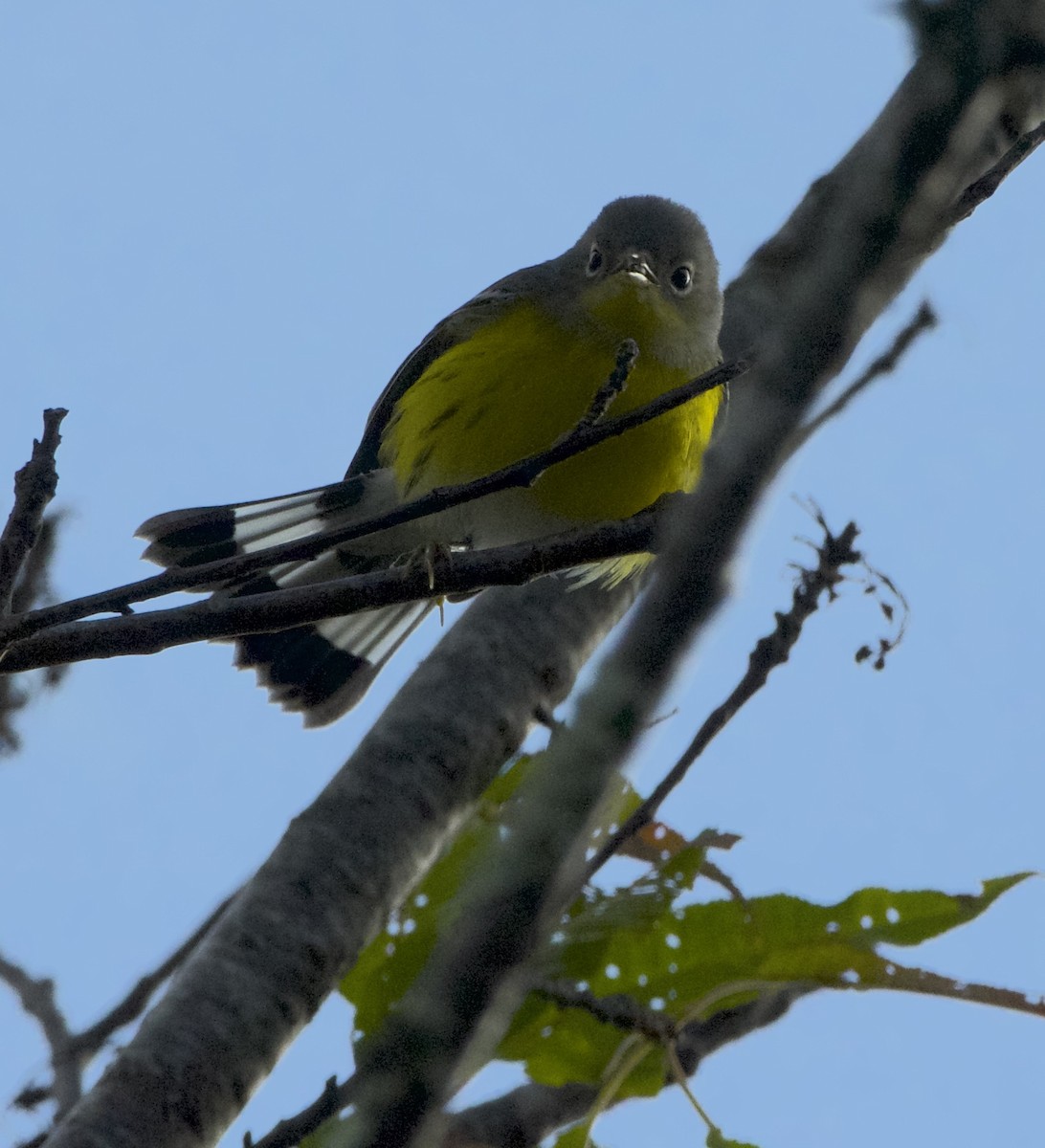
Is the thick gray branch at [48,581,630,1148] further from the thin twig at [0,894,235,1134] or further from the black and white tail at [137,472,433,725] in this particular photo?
the black and white tail at [137,472,433,725]

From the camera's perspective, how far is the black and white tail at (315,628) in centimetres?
501

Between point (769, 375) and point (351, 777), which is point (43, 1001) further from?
point (769, 375)

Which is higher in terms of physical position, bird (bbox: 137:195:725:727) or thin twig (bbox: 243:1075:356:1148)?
bird (bbox: 137:195:725:727)

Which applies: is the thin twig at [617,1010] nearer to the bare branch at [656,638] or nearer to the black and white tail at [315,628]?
the bare branch at [656,638]

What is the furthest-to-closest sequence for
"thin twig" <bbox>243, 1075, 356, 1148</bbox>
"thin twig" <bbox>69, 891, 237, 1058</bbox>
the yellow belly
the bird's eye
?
the bird's eye
the yellow belly
"thin twig" <bbox>69, 891, 237, 1058</bbox>
"thin twig" <bbox>243, 1075, 356, 1148</bbox>

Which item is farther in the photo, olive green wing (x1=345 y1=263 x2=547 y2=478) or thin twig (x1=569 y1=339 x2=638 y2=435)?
olive green wing (x1=345 y1=263 x2=547 y2=478)

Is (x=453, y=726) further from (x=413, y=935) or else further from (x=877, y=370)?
(x=877, y=370)

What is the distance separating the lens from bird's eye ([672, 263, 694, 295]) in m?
5.45

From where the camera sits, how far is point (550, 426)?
4445 mm

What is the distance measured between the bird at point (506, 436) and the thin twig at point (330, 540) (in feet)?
4.95

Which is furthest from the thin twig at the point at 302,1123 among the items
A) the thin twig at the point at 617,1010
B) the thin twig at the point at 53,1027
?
the thin twig at the point at 53,1027

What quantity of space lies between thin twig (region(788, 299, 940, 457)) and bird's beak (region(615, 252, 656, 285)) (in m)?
3.15

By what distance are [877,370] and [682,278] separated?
3817 mm

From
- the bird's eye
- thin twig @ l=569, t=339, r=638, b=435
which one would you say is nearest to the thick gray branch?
thin twig @ l=569, t=339, r=638, b=435
